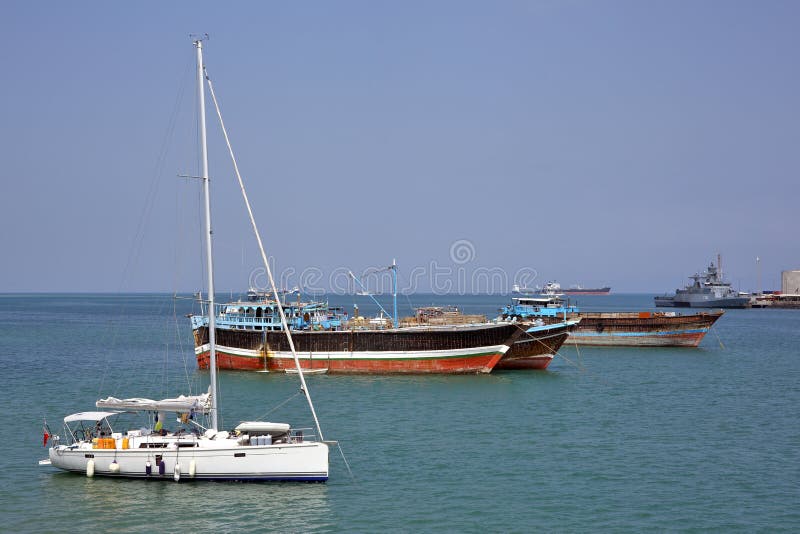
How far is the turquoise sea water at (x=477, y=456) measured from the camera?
24016 millimetres

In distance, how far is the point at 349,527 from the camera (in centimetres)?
2317

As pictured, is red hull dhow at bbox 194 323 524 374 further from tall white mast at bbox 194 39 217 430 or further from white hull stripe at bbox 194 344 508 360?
tall white mast at bbox 194 39 217 430

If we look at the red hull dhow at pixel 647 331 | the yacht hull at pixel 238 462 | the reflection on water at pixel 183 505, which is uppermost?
the red hull dhow at pixel 647 331

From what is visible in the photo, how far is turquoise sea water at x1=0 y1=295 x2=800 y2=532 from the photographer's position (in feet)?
78.8

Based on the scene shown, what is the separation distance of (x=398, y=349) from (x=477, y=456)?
23.9 meters

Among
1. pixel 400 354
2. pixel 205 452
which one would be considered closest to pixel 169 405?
pixel 205 452

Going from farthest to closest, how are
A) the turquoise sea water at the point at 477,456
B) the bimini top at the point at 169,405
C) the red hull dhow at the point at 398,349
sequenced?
the red hull dhow at the point at 398,349 → the bimini top at the point at 169,405 → the turquoise sea water at the point at 477,456

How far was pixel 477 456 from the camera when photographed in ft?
103

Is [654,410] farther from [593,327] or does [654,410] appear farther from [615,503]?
[593,327]

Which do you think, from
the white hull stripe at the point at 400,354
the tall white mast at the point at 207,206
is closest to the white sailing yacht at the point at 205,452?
the tall white mast at the point at 207,206

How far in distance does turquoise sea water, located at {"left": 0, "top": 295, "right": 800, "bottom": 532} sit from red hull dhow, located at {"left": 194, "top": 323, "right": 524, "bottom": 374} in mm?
1491

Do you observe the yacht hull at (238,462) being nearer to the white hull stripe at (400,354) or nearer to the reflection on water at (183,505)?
the reflection on water at (183,505)

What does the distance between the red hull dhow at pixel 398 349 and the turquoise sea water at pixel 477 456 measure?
1.49 m

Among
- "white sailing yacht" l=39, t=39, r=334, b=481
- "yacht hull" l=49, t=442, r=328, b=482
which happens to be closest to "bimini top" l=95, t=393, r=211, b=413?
"white sailing yacht" l=39, t=39, r=334, b=481
